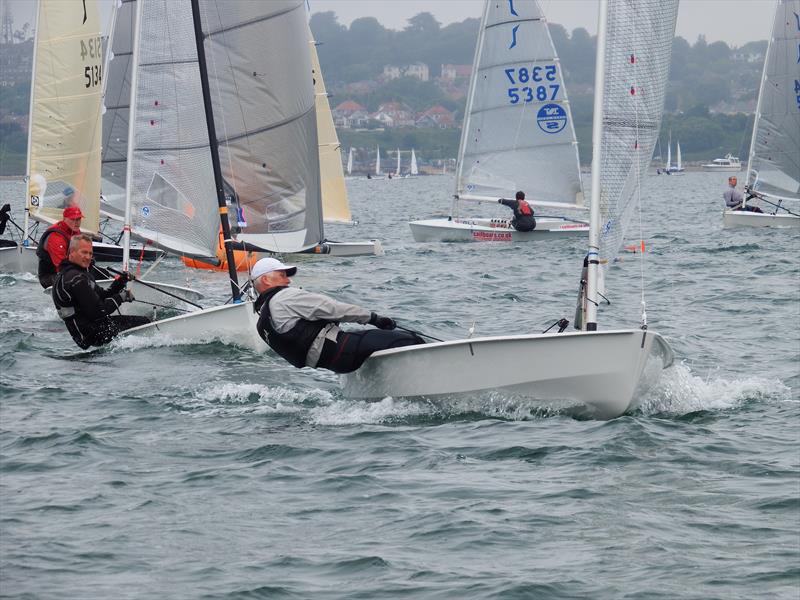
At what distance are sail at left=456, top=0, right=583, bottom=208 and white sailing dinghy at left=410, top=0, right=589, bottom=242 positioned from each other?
18mm

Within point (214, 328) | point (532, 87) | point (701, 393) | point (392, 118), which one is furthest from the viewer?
point (392, 118)

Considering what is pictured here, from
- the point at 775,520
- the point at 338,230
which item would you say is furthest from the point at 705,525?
the point at 338,230

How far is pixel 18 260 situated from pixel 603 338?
44.9ft

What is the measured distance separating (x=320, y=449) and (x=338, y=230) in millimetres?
27993

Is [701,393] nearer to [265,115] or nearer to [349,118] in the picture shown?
[265,115]

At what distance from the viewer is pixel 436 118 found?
189375 mm

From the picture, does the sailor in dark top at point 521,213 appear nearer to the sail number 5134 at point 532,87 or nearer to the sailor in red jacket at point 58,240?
the sail number 5134 at point 532,87

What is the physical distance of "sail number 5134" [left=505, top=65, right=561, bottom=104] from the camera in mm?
24578

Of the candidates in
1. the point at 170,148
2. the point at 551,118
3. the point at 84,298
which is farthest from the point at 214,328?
the point at 551,118

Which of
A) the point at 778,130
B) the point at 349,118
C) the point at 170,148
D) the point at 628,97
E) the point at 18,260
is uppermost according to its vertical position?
the point at 628,97

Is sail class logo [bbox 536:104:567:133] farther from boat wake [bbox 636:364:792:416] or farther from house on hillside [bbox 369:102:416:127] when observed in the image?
house on hillside [bbox 369:102:416:127]

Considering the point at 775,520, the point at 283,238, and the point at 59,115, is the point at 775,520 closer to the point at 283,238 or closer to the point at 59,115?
the point at 283,238

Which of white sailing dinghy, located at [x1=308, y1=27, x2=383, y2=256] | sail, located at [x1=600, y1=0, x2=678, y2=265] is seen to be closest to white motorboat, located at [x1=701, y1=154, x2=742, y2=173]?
white sailing dinghy, located at [x1=308, y1=27, x2=383, y2=256]

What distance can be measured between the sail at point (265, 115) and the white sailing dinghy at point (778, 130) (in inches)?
616
